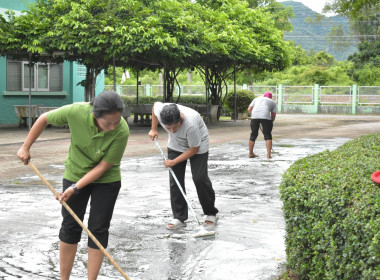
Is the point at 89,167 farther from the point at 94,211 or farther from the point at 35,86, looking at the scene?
the point at 35,86

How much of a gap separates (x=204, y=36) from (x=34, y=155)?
8.30 metres

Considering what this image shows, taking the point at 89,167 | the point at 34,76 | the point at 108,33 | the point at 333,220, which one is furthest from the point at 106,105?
the point at 34,76

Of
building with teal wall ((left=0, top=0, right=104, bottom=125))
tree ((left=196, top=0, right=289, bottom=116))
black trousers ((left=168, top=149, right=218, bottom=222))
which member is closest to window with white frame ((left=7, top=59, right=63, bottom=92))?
building with teal wall ((left=0, top=0, right=104, bottom=125))

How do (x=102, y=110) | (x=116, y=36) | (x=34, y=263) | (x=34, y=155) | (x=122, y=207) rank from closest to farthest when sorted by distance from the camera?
(x=102, y=110), (x=34, y=263), (x=122, y=207), (x=34, y=155), (x=116, y=36)

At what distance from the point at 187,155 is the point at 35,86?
742 inches

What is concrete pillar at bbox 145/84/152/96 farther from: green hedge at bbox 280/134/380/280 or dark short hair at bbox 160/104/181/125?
green hedge at bbox 280/134/380/280

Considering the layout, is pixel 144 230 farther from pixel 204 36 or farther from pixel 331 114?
pixel 331 114

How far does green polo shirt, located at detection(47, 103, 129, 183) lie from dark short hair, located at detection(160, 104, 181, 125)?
5.46 feet

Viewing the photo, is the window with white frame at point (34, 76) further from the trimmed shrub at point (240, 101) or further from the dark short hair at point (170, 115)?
the dark short hair at point (170, 115)

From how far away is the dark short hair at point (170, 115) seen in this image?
6.09 metres

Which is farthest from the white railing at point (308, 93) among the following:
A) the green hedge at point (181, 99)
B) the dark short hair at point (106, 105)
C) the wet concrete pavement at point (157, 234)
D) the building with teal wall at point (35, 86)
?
the dark short hair at point (106, 105)

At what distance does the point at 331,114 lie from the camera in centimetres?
3888

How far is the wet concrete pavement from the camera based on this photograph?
5191mm

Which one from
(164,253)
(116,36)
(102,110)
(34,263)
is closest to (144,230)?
(164,253)
